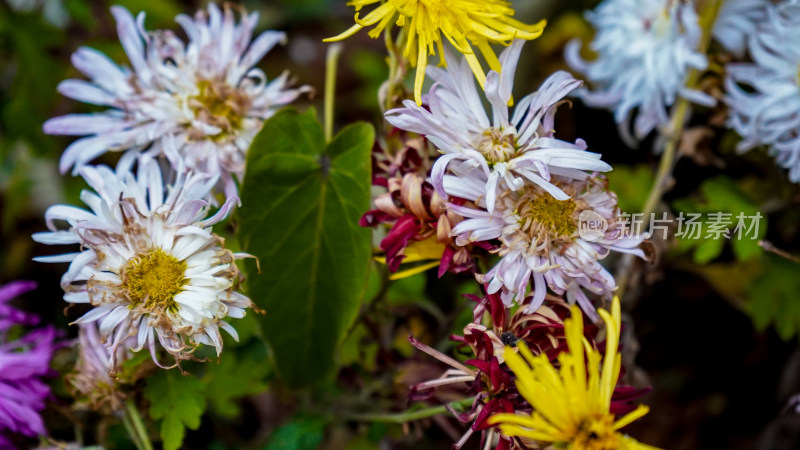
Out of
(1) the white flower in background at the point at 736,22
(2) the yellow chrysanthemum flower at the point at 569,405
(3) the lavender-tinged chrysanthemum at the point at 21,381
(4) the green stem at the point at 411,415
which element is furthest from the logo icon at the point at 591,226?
(3) the lavender-tinged chrysanthemum at the point at 21,381

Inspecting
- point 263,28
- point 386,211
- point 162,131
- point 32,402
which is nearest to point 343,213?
point 386,211

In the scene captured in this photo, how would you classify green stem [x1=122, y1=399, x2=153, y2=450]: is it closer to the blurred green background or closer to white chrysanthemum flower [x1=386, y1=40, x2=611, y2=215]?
the blurred green background

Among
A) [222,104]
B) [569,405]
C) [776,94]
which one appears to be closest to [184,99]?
[222,104]

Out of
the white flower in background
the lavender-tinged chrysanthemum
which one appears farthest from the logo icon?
the lavender-tinged chrysanthemum

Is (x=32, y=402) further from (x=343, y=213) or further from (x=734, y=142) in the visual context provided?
(x=734, y=142)

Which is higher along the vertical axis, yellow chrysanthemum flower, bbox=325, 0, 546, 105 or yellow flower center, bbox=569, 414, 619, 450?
yellow chrysanthemum flower, bbox=325, 0, 546, 105

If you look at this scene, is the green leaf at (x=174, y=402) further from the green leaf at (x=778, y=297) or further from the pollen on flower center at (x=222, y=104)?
the green leaf at (x=778, y=297)

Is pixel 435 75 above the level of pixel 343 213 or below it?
above
